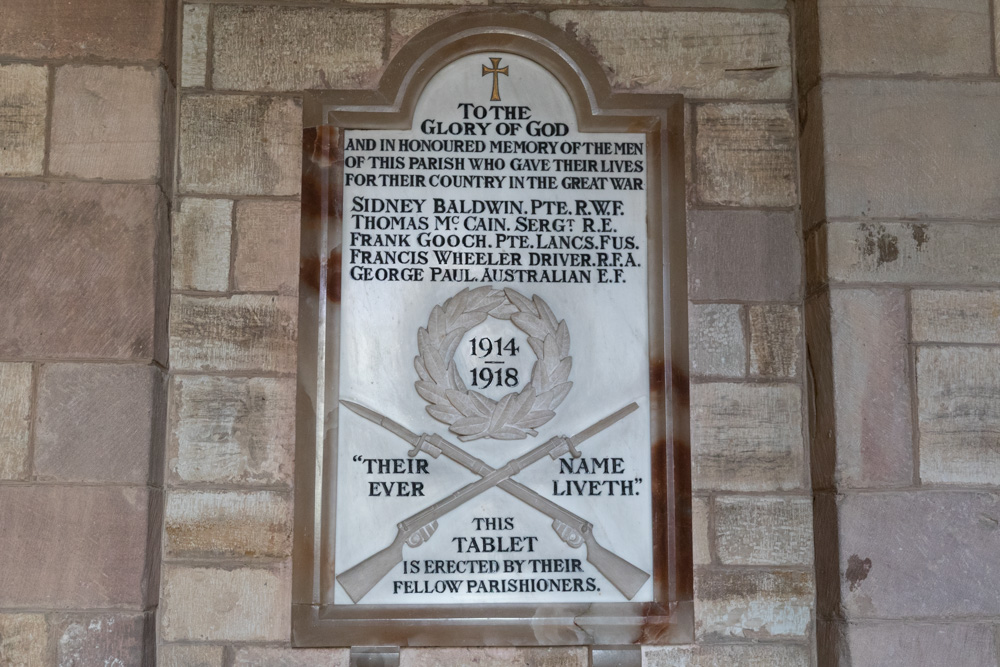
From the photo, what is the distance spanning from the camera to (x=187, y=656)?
2.79 m

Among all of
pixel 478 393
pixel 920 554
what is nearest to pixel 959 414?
pixel 920 554

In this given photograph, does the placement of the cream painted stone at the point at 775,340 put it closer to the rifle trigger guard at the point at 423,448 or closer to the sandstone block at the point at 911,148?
the sandstone block at the point at 911,148

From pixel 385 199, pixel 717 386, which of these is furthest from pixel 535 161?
pixel 717 386

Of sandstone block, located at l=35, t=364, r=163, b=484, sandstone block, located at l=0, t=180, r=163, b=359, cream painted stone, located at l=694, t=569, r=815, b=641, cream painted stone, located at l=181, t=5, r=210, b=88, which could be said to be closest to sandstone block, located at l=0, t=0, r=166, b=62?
cream painted stone, located at l=181, t=5, r=210, b=88

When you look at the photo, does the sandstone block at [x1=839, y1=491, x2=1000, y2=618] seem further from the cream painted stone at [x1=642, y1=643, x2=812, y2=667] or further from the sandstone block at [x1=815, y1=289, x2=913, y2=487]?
the cream painted stone at [x1=642, y1=643, x2=812, y2=667]

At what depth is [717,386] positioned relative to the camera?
2.97 meters

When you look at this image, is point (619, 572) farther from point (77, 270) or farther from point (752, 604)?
point (77, 270)

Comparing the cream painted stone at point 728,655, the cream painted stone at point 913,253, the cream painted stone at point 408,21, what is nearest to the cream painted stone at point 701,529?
the cream painted stone at point 728,655

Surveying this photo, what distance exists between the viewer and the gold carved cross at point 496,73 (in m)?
3.10

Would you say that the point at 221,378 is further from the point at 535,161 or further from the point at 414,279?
the point at 535,161

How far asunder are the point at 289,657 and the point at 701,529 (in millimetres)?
1155

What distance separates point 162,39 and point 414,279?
0.94m

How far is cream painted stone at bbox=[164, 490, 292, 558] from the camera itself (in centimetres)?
283

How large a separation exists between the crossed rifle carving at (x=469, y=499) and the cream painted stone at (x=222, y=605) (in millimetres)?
192
